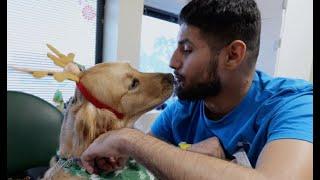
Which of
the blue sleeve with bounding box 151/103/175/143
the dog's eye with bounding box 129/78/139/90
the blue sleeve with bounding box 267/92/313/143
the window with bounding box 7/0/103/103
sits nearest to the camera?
the blue sleeve with bounding box 267/92/313/143

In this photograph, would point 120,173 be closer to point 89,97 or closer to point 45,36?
point 89,97

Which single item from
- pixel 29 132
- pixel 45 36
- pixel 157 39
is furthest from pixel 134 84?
pixel 157 39

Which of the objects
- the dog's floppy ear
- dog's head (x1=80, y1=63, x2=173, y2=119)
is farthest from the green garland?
the dog's floppy ear

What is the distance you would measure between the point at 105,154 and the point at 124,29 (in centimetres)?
161

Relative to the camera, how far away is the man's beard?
43.1 inches

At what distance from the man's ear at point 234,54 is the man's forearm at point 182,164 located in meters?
0.43

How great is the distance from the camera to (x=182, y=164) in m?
0.73

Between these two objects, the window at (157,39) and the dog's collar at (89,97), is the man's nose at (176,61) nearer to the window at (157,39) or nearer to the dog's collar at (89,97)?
the dog's collar at (89,97)

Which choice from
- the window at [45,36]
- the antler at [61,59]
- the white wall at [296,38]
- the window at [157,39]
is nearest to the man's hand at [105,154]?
the antler at [61,59]

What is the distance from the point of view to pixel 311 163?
2.57 feet

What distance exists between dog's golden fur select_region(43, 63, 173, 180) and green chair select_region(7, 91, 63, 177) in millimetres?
753

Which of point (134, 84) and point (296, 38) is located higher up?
point (296, 38)

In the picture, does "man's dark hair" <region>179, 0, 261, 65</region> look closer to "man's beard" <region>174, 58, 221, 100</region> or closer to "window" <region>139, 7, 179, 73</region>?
"man's beard" <region>174, 58, 221, 100</region>

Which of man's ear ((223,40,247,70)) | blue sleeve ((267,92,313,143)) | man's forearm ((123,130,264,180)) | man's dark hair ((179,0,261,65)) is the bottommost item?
man's forearm ((123,130,264,180))
